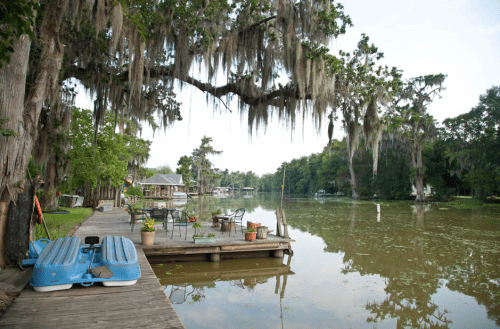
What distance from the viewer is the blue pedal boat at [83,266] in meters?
3.59

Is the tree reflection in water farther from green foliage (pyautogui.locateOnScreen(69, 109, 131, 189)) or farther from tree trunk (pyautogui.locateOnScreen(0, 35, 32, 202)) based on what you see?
green foliage (pyautogui.locateOnScreen(69, 109, 131, 189))

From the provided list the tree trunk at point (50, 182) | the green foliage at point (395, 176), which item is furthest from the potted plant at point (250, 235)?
the green foliage at point (395, 176)

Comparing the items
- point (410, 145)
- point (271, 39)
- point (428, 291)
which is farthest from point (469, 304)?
point (410, 145)

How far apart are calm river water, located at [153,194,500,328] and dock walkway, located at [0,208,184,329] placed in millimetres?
1173

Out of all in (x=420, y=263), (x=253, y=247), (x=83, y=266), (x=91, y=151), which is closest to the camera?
(x=83, y=266)

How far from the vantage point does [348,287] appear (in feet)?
20.0

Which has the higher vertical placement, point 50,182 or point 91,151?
point 91,151

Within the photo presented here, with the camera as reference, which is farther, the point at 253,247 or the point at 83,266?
the point at 253,247

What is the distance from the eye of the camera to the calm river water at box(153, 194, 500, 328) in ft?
15.3

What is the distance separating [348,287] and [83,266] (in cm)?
463

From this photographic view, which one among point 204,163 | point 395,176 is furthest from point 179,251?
point 204,163

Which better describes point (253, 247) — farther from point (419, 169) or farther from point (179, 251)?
point (419, 169)

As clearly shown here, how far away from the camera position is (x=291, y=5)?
754 cm

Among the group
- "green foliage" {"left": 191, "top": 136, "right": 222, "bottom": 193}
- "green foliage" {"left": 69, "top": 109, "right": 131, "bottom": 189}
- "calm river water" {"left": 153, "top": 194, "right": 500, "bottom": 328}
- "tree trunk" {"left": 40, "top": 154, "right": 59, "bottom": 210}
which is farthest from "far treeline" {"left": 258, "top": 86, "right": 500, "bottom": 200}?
"green foliage" {"left": 191, "top": 136, "right": 222, "bottom": 193}
